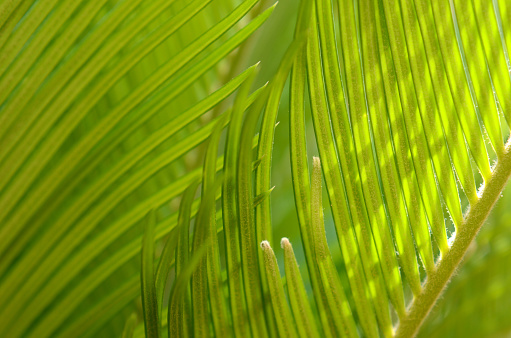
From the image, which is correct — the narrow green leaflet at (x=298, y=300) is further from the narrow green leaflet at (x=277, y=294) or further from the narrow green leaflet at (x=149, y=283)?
the narrow green leaflet at (x=149, y=283)

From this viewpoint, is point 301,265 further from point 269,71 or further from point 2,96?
point 2,96

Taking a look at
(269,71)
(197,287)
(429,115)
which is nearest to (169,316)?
(197,287)

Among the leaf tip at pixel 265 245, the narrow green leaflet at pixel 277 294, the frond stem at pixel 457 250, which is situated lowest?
the frond stem at pixel 457 250

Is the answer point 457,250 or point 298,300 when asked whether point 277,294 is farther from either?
point 457,250

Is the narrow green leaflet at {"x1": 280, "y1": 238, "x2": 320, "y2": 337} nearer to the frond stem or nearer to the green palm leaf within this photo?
the green palm leaf

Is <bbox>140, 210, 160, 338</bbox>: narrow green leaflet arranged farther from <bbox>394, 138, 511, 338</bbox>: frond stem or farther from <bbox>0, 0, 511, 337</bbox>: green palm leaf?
<bbox>394, 138, 511, 338</bbox>: frond stem

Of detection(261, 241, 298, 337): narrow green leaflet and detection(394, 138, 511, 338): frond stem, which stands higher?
detection(261, 241, 298, 337): narrow green leaflet

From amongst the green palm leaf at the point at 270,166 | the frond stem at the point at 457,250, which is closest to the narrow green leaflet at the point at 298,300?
the green palm leaf at the point at 270,166

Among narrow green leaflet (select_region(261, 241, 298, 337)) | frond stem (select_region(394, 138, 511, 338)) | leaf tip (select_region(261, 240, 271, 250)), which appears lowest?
frond stem (select_region(394, 138, 511, 338))

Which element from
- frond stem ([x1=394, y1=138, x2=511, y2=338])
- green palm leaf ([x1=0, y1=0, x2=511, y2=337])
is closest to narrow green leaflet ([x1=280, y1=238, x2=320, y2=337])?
green palm leaf ([x1=0, y1=0, x2=511, y2=337])

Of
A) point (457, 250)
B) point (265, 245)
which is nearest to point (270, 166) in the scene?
point (265, 245)
